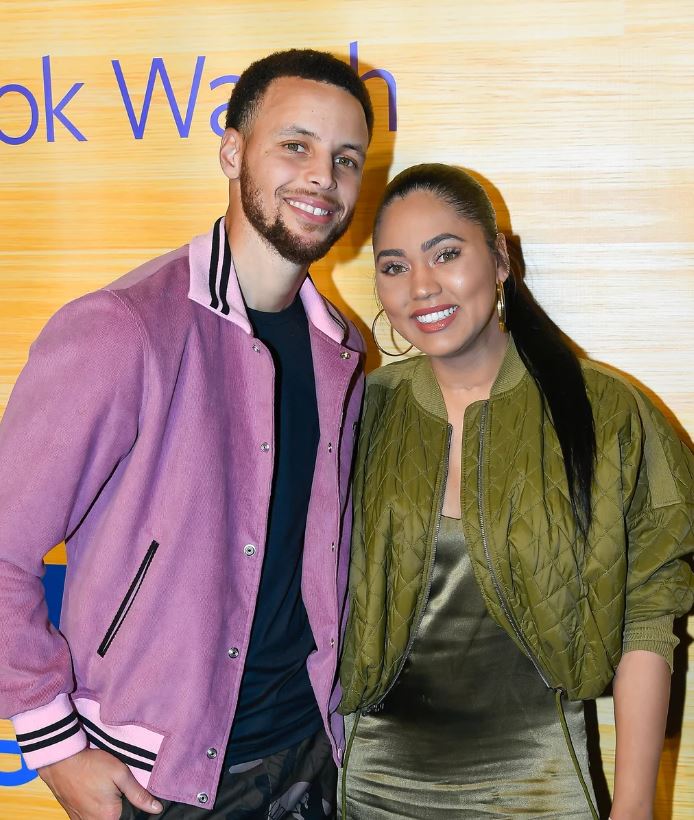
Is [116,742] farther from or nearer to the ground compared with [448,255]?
nearer to the ground

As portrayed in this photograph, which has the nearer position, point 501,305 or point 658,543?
point 658,543

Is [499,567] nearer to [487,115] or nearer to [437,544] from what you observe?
[437,544]

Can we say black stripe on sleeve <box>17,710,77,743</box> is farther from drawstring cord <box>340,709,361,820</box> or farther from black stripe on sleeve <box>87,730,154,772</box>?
drawstring cord <box>340,709,361,820</box>

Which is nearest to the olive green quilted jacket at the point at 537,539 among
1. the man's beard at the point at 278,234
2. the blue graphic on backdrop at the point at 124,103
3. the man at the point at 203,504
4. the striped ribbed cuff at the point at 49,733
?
the man at the point at 203,504

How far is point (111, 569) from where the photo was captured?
4.59 ft

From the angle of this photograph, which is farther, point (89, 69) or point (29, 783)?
point (29, 783)

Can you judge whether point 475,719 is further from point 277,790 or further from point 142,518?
point 142,518

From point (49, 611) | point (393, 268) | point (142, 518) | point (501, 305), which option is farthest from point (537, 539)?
point (49, 611)

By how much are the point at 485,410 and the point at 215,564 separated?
607 mm

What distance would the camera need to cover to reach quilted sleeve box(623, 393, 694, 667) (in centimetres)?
162

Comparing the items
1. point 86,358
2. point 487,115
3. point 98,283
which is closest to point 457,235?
point 487,115

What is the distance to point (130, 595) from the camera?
4.61 ft

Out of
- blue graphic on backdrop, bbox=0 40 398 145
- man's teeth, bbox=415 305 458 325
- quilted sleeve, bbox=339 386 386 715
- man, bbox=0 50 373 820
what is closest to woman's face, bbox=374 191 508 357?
man's teeth, bbox=415 305 458 325

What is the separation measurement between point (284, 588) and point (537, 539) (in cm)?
45
